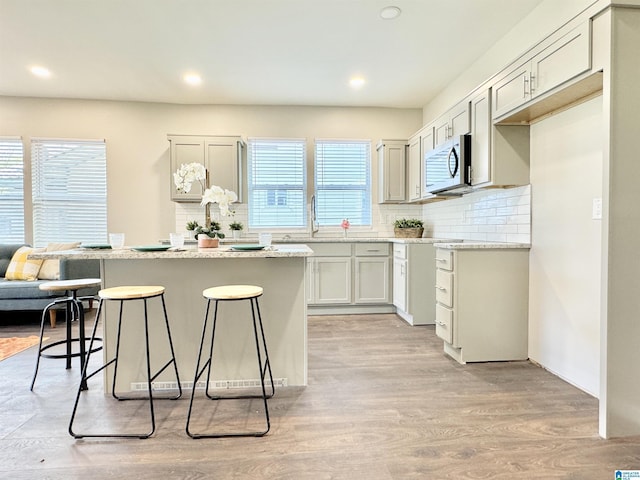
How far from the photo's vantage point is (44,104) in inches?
181

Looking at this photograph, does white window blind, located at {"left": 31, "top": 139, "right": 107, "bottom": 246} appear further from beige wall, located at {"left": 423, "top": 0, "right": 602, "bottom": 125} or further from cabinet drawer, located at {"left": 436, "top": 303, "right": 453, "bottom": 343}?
beige wall, located at {"left": 423, "top": 0, "right": 602, "bottom": 125}

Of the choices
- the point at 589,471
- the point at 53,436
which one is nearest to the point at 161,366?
the point at 53,436

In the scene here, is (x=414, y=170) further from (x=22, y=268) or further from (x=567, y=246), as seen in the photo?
(x=22, y=268)

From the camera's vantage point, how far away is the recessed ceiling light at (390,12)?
277cm

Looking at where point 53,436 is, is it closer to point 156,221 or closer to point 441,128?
point 156,221

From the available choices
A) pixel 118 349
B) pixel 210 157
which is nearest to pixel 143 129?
pixel 210 157

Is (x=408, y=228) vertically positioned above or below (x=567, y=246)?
above

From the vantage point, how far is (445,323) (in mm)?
2967

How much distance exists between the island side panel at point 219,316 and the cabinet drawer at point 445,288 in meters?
1.25

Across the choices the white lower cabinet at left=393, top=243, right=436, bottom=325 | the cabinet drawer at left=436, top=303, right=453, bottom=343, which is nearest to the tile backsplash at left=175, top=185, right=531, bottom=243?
the white lower cabinet at left=393, top=243, right=436, bottom=325

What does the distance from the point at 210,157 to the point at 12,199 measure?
2659 millimetres

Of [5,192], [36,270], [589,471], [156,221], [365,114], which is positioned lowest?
[589,471]

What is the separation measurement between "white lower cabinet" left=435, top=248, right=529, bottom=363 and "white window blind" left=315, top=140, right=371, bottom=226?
2.29 meters

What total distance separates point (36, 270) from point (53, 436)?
3.05 m
